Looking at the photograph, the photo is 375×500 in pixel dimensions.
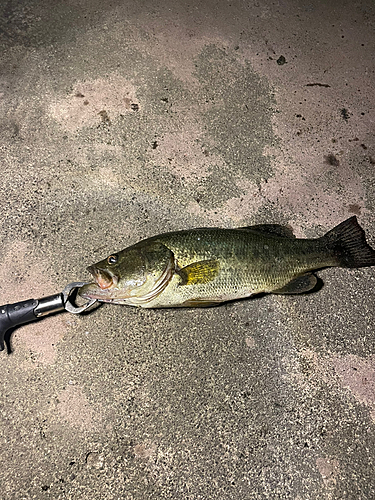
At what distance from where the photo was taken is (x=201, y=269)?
2695 millimetres

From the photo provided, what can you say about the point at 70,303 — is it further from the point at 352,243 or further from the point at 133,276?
the point at 352,243

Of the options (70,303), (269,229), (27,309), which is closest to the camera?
(27,309)

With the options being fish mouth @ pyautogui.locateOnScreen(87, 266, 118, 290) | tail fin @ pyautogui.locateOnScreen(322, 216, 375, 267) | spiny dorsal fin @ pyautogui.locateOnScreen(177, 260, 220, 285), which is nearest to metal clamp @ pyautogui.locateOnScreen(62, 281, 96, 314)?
fish mouth @ pyautogui.locateOnScreen(87, 266, 118, 290)

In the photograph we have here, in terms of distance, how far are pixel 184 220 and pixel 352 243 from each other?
4.85ft

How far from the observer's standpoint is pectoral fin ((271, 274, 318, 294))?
115 inches

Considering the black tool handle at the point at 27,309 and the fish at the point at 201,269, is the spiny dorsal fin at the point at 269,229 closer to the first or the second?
the fish at the point at 201,269

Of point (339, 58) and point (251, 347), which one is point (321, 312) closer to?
point (251, 347)

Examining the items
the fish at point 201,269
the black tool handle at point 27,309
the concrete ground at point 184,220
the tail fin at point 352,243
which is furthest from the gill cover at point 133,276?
the tail fin at point 352,243

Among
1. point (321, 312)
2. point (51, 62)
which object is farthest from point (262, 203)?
point (51, 62)

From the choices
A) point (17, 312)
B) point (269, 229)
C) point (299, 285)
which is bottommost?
point (299, 285)

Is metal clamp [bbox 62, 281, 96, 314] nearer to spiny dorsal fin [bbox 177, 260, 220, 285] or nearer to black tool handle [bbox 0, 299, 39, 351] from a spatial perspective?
black tool handle [bbox 0, 299, 39, 351]

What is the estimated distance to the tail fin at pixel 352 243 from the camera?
3.18 metres

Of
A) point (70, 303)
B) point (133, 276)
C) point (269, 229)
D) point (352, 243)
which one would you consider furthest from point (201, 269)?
point (352, 243)

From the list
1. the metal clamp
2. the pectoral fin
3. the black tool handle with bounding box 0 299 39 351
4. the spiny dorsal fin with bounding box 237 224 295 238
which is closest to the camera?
the black tool handle with bounding box 0 299 39 351
